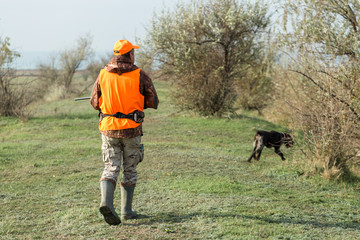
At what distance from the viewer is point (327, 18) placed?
40.4 feet

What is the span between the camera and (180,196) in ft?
22.5

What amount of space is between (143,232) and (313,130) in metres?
5.06

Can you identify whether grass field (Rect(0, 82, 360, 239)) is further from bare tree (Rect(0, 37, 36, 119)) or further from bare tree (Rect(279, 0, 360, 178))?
bare tree (Rect(0, 37, 36, 119))

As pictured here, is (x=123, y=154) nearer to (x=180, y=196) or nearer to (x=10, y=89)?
(x=180, y=196)

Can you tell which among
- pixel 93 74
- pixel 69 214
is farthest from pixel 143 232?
pixel 93 74

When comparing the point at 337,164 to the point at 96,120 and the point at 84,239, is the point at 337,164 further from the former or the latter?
the point at 96,120

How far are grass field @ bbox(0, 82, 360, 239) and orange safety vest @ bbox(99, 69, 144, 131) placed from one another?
1307 millimetres

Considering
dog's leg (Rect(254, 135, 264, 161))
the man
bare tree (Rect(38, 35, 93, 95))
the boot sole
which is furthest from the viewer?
bare tree (Rect(38, 35, 93, 95))

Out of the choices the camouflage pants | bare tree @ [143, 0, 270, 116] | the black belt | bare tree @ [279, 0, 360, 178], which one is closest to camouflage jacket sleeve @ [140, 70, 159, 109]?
the black belt

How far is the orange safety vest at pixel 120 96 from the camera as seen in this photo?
17.5 ft

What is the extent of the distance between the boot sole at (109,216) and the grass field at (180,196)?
115 millimetres

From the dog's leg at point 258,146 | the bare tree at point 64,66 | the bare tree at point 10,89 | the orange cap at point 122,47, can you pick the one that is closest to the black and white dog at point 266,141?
the dog's leg at point 258,146

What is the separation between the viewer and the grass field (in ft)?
17.6

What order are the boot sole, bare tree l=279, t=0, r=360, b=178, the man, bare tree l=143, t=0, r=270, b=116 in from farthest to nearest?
bare tree l=143, t=0, r=270, b=116 < bare tree l=279, t=0, r=360, b=178 < the man < the boot sole
